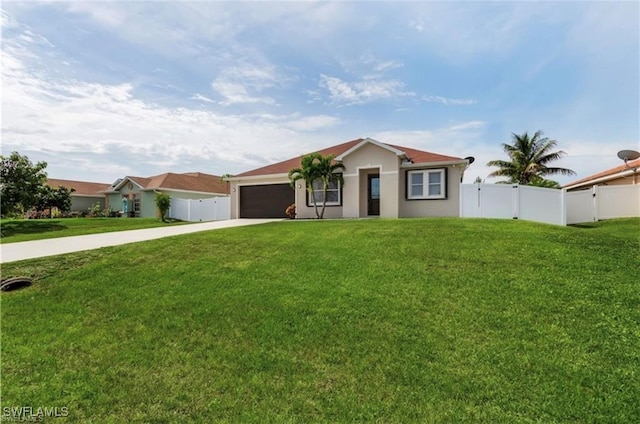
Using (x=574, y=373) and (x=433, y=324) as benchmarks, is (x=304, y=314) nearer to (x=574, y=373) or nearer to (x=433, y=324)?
(x=433, y=324)

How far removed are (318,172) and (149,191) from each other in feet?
70.0

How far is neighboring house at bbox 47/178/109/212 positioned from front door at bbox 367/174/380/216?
108 ft

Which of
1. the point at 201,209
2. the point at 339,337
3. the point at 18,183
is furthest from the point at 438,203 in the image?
the point at 18,183

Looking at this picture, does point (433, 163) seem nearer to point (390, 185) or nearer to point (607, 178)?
point (390, 185)

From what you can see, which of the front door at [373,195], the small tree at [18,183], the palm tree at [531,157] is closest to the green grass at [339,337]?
the front door at [373,195]

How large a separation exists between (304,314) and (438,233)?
5977 mm

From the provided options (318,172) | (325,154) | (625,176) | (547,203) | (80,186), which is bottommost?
(547,203)

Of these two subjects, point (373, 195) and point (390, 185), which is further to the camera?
point (373, 195)

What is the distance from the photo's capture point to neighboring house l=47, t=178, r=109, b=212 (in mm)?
38094

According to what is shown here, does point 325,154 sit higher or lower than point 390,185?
higher

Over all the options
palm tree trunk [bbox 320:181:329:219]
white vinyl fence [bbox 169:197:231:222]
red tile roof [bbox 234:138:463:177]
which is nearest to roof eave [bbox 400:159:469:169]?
A: red tile roof [bbox 234:138:463:177]

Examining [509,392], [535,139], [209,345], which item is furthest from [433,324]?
[535,139]

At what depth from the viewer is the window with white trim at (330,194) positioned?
19156 mm

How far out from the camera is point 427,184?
57.4 feet
